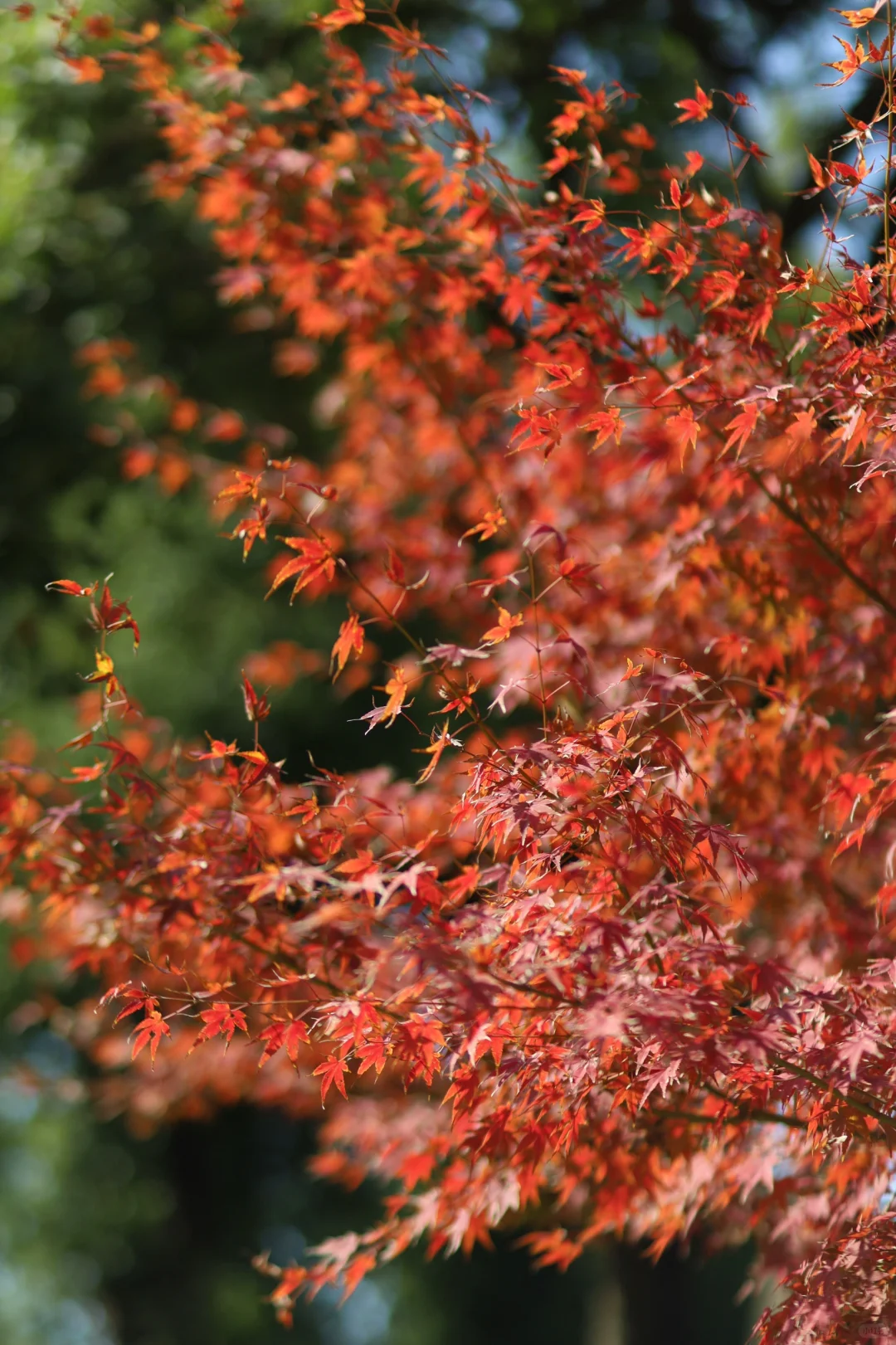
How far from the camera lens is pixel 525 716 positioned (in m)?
8.53

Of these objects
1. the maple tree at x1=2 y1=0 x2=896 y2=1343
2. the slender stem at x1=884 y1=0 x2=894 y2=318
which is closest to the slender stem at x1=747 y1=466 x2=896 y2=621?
the maple tree at x1=2 y1=0 x2=896 y2=1343

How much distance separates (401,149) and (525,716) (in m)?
5.30

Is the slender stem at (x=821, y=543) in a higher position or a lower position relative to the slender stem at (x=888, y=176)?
lower

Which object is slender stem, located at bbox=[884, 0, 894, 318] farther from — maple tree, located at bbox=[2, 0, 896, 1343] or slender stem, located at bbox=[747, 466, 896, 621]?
slender stem, located at bbox=[747, 466, 896, 621]

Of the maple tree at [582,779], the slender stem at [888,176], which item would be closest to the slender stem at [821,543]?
the maple tree at [582,779]

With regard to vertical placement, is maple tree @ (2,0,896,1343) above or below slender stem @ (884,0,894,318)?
below

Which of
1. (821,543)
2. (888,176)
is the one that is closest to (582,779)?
(821,543)

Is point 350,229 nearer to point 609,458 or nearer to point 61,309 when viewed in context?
point 609,458

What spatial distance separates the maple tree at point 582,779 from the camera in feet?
7.55

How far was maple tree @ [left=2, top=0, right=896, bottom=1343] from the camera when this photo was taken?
2.30m

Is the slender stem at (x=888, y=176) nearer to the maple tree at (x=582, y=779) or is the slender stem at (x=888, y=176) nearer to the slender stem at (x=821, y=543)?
the maple tree at (x=582, y=779)

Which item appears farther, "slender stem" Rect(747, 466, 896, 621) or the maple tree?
"slender stem" Rect(747, 466, 896, 621)

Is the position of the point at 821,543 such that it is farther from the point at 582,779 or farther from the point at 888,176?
the point at 582,779

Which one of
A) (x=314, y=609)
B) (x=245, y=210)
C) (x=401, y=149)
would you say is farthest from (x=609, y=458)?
(x=314, y=609)
